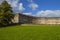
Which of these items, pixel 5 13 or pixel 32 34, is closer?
pixel 32 34

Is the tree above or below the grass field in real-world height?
above

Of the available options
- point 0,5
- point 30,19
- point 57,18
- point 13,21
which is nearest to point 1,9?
point 0,5

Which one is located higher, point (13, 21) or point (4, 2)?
point (4, 2)

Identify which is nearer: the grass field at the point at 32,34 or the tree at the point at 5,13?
the grass field at the point at 32,34

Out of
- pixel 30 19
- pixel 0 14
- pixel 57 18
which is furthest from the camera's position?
pixel 30 19

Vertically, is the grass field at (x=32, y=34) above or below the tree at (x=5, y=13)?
below

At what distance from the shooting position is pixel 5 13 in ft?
175

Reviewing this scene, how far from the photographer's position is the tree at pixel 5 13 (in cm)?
5272

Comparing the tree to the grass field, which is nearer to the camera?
the grass field

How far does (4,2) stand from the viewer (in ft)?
179

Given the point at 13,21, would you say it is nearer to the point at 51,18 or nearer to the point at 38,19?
the point at 38,19

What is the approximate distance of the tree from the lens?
52.7 m

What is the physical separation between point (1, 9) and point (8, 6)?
2.26 meters

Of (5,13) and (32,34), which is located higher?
(5,13)
